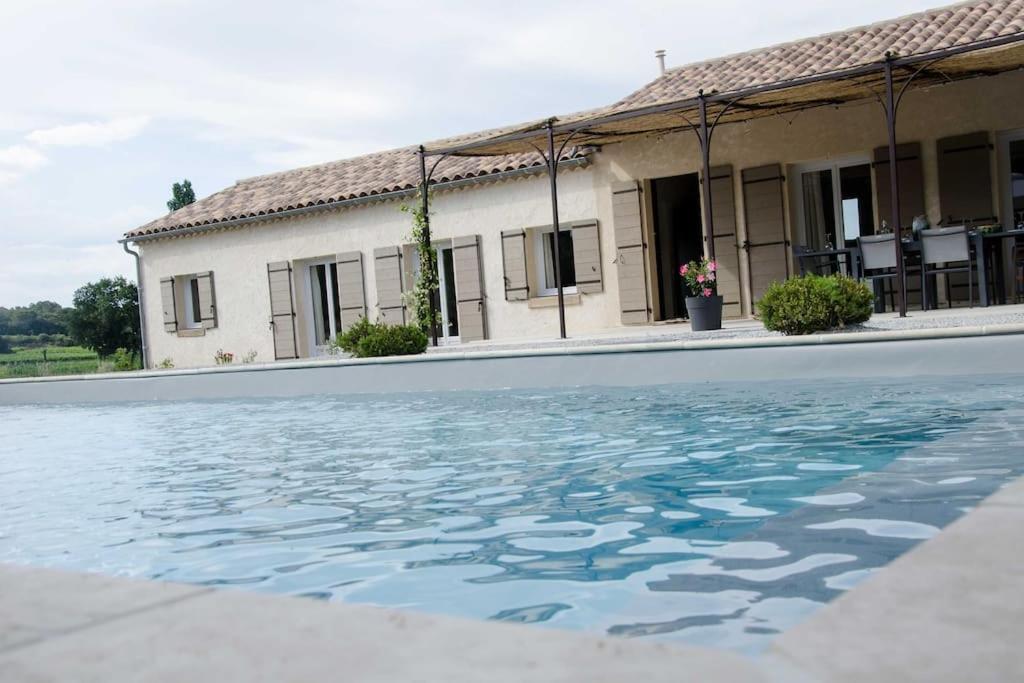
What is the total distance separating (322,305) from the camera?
18281 millimetres

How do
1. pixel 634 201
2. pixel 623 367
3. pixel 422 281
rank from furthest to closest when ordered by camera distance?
1. pixel 634 201
2. pixel 422 281
3. pixel 623 367

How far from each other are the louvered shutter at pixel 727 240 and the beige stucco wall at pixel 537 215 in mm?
108

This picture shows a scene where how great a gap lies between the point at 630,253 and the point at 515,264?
1.89 m

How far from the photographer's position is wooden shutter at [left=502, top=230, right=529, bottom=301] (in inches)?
599

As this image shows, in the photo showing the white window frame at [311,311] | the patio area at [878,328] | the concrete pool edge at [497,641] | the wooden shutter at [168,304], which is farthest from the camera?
the wooden shutter at [168,304]

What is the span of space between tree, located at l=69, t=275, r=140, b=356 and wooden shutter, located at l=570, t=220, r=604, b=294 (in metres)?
19.4

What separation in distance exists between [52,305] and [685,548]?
1482 inches

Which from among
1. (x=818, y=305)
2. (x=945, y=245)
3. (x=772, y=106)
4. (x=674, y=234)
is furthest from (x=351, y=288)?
(x=945, y=245)

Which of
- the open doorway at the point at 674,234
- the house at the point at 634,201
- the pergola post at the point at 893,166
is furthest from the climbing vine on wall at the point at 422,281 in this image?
the pergola post at the point at 893,166

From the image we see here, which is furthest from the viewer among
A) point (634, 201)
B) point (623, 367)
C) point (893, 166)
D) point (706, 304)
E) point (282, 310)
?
point (282, 310)

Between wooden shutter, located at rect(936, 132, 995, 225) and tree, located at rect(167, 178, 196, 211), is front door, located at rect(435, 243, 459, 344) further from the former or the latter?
tree, located at rect(167, 178, 196, 211)

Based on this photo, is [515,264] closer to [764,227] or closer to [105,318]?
[764,227]

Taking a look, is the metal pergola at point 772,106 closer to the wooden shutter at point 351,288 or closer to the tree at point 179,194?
the wooden shutter at point 351,288

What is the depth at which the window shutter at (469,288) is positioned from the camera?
15.8 m
